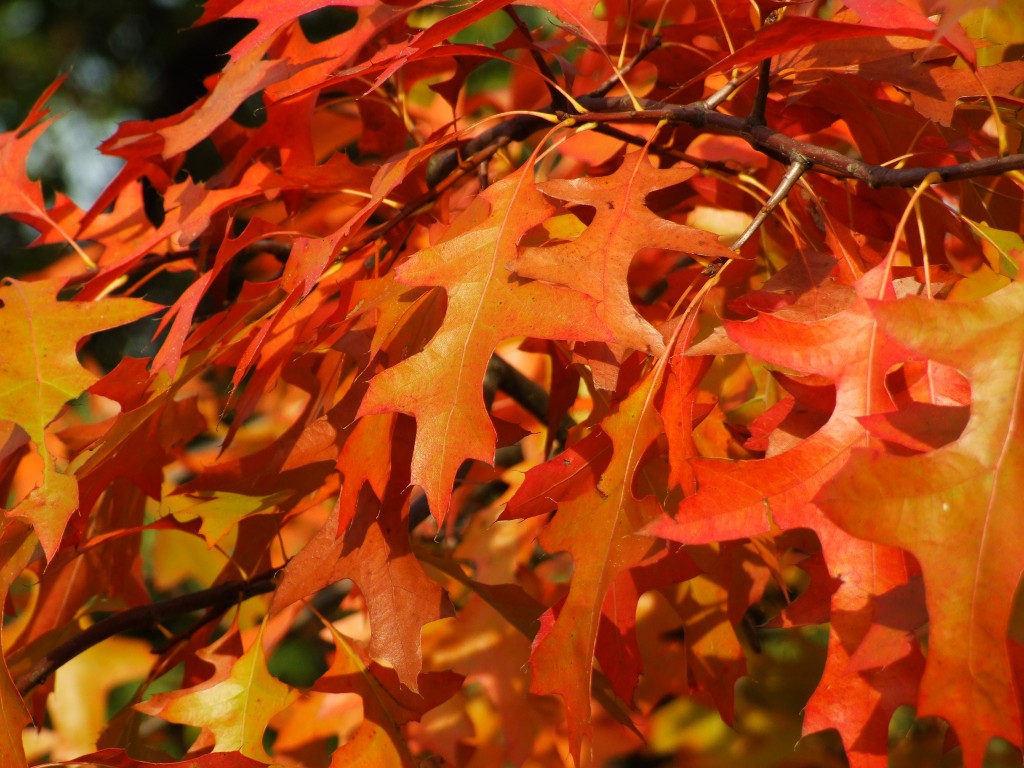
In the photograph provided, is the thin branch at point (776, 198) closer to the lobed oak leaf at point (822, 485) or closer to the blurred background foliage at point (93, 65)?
the lobed oak leaf at point (822, 485)

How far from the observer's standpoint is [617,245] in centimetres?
67

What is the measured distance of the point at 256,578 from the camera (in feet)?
3.05

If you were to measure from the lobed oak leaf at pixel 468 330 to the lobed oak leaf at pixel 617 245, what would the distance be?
0.04 feet

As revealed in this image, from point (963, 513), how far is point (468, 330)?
1.04 ft

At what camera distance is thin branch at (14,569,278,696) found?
35.0 inches

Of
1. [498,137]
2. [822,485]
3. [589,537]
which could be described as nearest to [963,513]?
[822,485]

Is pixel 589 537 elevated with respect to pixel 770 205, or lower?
lower

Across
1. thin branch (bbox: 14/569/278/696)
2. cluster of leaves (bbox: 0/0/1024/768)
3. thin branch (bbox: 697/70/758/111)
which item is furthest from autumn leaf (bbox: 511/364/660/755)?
thin branch (bbox: 14/569/278/696)

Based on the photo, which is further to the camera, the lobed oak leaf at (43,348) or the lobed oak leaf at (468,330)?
the lobed oak leaf at (43,348)

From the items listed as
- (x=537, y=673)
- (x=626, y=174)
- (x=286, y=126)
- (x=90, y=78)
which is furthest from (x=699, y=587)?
(x=90, y=78)

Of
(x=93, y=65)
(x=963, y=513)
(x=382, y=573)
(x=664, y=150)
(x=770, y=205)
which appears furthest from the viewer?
(x=93, y=65)

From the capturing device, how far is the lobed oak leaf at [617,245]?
24.9 inches

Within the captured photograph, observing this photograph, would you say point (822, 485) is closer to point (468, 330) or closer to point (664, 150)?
point (468, 330)

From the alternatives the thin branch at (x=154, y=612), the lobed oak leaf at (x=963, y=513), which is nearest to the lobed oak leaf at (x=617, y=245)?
the lobed oak leaf at (x=963, y=513)
